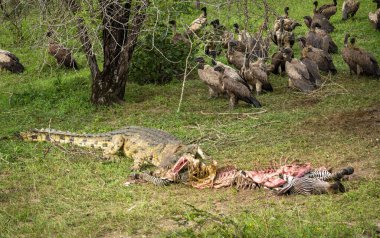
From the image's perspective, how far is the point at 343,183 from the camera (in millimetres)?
7520

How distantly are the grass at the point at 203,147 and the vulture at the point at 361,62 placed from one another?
239 mm

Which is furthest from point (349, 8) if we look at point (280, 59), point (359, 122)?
point (359, 122)

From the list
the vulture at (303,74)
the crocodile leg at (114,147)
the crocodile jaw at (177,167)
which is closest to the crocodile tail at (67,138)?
the crocodile leg at (114,147)

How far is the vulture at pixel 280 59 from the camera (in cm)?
1454

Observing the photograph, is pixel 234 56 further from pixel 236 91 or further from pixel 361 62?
pixel 236 91

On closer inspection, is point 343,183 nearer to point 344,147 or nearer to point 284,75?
point 344,147

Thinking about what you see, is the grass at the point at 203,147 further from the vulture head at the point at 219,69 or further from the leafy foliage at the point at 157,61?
the vulture head at the point at 219,69

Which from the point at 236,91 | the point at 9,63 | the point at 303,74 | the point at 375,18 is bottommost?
the point at 9,63

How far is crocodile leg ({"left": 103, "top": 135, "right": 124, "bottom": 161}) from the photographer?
9828mm

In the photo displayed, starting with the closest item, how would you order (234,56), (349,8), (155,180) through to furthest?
(155,180) → (234,56) → (349,8)

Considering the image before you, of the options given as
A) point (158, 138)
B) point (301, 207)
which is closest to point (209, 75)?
point (158, 138)

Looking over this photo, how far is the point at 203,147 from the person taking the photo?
32.2 ft

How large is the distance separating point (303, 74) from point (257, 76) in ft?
2.89

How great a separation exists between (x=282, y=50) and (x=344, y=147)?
19.6ft
